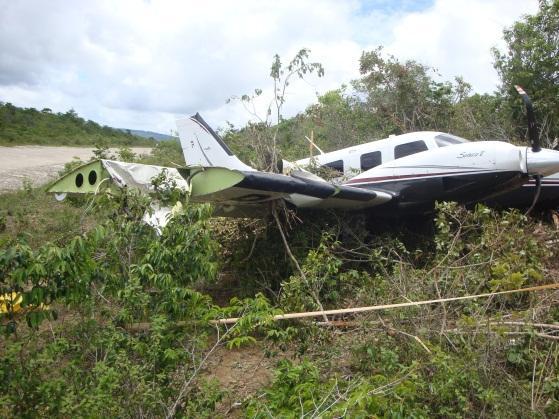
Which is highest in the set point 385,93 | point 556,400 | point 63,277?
point 385,93

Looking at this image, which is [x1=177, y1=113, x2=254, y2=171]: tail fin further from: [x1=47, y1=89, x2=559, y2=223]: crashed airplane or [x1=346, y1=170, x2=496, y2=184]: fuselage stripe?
[x1=346, y1=170, x2=496, y2=184]: fuselage stripe

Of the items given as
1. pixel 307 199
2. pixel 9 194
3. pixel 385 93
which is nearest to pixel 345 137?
pixel 385 93

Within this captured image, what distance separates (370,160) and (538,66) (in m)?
5.96

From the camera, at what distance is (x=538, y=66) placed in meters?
11.6

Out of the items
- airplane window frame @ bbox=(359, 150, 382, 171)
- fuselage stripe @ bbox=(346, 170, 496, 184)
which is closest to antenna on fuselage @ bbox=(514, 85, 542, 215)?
fuselage stripe @ bbox=(346, 170, 496, 184)

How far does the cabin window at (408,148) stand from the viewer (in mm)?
8117

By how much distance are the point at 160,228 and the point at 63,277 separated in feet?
3.82

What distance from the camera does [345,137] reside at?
15.7 metres

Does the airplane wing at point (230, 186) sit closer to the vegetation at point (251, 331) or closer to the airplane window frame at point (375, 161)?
the vegetation at point (251, 331)

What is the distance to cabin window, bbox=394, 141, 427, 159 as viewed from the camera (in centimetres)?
812

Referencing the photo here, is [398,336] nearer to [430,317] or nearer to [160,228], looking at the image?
[430,317]

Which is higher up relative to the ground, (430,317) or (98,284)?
(98,284)

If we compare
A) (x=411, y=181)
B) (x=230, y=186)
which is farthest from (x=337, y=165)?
(x=230, y=186)

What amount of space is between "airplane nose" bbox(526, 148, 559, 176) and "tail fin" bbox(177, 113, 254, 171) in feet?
16.1
